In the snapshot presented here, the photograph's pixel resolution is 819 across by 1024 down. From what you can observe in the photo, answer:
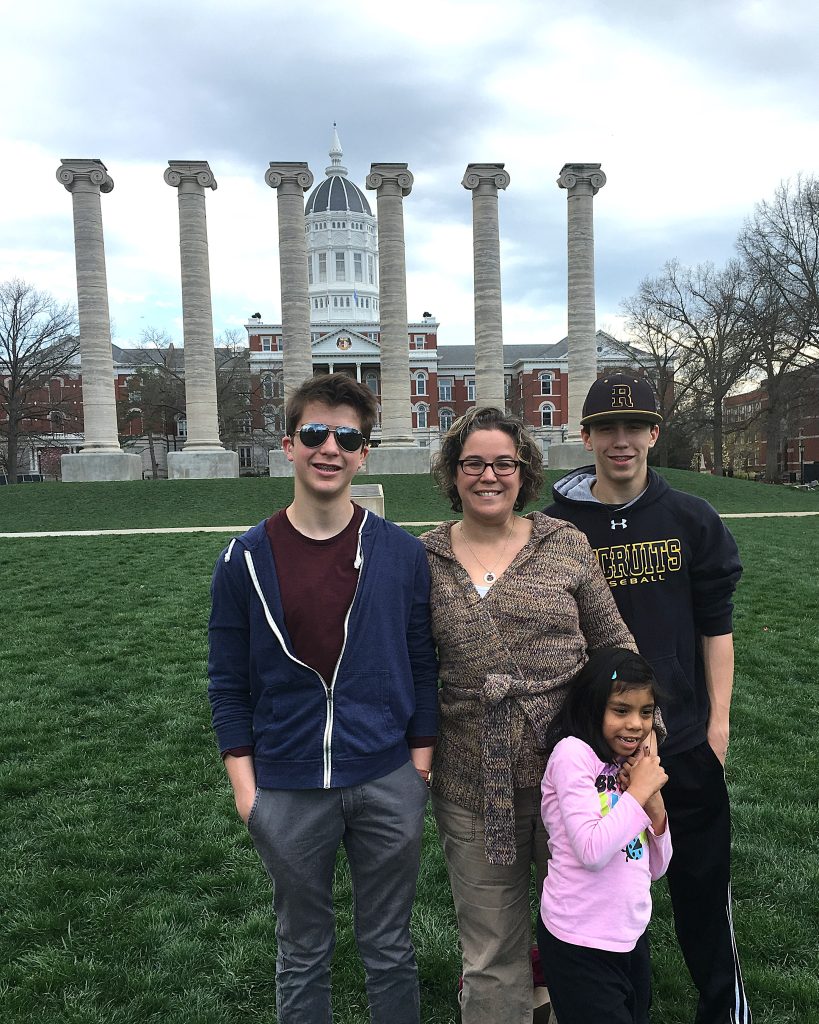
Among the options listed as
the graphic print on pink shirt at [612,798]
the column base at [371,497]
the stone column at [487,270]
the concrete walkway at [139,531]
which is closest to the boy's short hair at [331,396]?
the graphic print on pink shirt at [612,798]

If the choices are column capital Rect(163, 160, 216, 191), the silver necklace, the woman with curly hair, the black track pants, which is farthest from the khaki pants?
column capital Rect(163, 160, 216, 191)

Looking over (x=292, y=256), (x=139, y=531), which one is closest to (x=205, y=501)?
(x=139, y=531)

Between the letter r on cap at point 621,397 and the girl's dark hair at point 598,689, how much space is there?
0.98 meters

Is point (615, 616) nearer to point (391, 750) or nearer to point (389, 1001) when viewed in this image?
point (391, 750)

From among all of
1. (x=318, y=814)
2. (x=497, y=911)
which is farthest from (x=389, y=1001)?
(x=318, y=814)

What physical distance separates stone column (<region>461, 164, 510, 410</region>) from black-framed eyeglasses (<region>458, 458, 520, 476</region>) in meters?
33.6

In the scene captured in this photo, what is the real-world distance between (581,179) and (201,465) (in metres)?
23.4

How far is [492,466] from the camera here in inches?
102

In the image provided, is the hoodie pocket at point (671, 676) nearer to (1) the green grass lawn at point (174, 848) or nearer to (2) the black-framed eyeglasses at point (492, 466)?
(2) the black-framed eyeglasses at point (492, 466)

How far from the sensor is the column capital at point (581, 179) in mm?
35375

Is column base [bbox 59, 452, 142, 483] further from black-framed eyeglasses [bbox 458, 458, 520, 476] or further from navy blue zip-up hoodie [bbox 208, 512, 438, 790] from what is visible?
black-framed eyeglasses [bbox 458, 458, 520, 476]

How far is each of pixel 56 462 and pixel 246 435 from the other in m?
19.6

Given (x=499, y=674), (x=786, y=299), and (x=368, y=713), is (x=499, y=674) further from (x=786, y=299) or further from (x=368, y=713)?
(x=786, y=299)

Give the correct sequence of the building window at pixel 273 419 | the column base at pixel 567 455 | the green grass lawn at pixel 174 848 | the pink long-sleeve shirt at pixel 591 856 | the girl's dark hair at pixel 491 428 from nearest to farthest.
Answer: the pink long-sleeve shirt at pixel 591 856 → the girl's dark hair at pixel 491 428 → the green grass lawn at pixel 174 848 → the column base at pixel 567 455 → the building window at pixel 273 419
